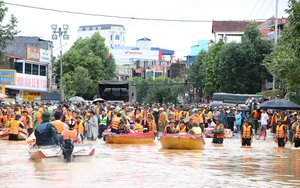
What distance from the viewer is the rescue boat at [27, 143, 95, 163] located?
66.2 ft

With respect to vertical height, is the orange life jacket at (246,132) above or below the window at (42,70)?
below

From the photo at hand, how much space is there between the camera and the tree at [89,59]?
304ft

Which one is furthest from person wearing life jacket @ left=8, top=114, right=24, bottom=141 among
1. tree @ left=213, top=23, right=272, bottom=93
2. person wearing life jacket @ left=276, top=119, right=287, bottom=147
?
tree @ left=213, top=23, right=272, bottom=93

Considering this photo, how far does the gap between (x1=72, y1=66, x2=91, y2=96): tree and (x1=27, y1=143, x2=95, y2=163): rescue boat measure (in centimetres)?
6614

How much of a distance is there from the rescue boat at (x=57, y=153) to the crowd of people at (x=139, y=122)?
0.74 ft

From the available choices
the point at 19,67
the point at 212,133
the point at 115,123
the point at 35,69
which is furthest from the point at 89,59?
the point at 115,123

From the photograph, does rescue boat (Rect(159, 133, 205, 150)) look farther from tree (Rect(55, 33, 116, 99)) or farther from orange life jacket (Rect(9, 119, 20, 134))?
tree (Rect(55, 33, 116, 99))

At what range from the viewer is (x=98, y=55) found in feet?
333

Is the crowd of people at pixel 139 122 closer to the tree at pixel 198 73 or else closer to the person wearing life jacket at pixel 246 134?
the person wearing life jacket at pixel 246 134

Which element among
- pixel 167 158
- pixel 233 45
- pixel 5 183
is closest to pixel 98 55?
pixel 233 45

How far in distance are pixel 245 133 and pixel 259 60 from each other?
38586mm

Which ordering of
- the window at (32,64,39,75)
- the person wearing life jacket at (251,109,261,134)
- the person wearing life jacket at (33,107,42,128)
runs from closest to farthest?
1. the person wearing life jacket at (33,107,42,128)
2. the person wearing life jacket at (251,109,261,134)
3. the window at (32,64,39,75)

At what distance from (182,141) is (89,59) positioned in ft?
220

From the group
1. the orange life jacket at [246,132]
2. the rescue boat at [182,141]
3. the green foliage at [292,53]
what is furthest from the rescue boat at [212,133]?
the rescue boat at [182,141]
